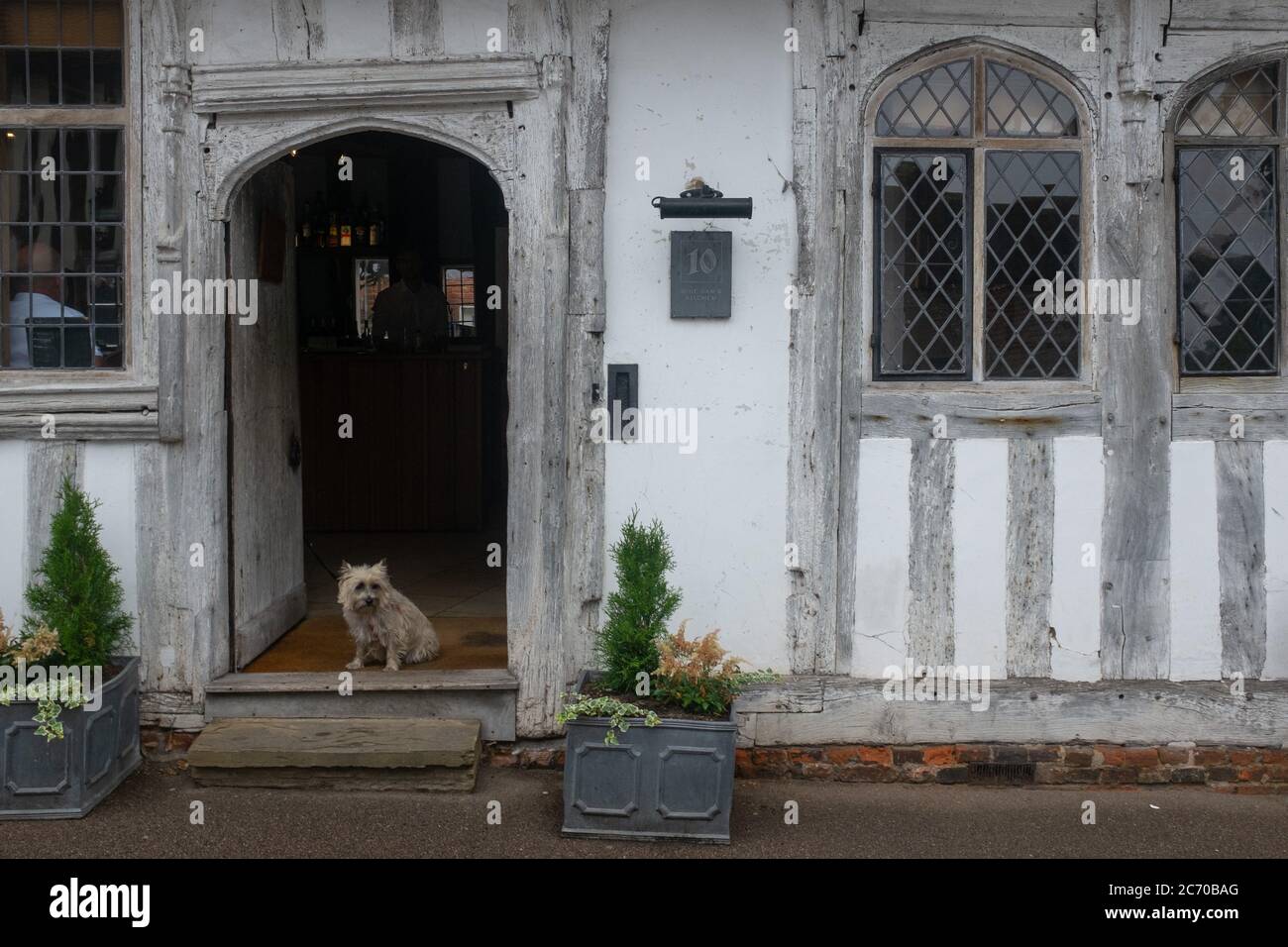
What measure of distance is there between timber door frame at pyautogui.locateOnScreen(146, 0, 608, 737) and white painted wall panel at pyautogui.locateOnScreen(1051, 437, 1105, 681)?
2224 mm

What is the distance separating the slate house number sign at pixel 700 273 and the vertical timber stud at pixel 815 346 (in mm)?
338

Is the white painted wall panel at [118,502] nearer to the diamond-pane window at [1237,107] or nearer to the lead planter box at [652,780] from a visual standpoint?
the lead planter box at [652,780]

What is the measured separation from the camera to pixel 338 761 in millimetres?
5809

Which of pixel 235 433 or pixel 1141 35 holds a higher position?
pixel 1141 35


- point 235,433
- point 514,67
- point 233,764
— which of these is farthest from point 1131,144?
point 233,764

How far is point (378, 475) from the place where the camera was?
10289 mm

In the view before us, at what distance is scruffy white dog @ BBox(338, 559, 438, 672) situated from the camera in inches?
247

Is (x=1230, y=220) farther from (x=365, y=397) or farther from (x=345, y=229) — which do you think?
(x=345, y=229)

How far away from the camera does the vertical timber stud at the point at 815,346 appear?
5.98 metres

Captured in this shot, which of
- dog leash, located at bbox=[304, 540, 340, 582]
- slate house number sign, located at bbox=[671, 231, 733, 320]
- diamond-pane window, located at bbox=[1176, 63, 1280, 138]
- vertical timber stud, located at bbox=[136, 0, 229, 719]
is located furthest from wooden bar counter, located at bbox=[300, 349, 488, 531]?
diamond-pane window, located at bbox=[1176, 63, 1280, 138]

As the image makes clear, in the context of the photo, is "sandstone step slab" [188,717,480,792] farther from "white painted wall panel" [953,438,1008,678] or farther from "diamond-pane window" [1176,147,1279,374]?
"diamond-pane window" [1176,147,1279,374]

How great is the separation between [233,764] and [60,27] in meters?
3.65
